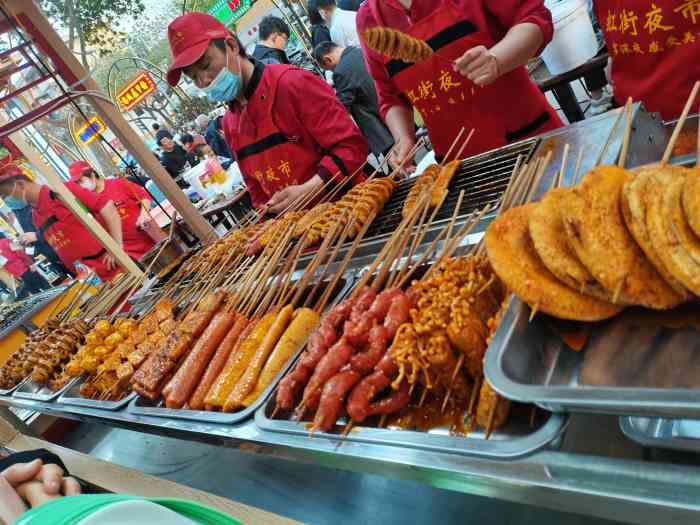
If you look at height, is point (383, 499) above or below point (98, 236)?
below

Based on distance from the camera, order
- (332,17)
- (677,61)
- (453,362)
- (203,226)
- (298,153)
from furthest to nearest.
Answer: (332,17), (203,226), (298,153), (677,61), (453,362)

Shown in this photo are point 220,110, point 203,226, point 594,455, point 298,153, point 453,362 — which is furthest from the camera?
point 220,110

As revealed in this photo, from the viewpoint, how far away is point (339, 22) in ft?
30.5

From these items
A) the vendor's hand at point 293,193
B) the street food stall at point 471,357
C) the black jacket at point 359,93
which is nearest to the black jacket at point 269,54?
the black jacket at point 359,93

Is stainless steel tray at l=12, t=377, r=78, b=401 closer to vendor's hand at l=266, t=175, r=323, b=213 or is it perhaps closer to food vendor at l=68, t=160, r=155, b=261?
vendor's hand at l=266, t=175, r=323, b=213

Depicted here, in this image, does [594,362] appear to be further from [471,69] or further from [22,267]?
[22,267]

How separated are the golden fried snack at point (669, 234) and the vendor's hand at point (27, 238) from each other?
12.5 m

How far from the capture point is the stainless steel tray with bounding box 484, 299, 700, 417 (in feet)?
4.04

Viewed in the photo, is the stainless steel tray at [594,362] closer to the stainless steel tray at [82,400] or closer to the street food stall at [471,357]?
the street food stall at [471,357]

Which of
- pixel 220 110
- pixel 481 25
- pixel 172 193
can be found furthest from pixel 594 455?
pixel 220 110

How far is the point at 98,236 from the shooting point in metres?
6.25

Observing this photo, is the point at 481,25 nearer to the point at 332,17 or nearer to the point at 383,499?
the point at 383,499

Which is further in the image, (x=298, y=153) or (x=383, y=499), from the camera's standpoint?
(x=298, y=153)

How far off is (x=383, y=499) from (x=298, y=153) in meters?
3.54
